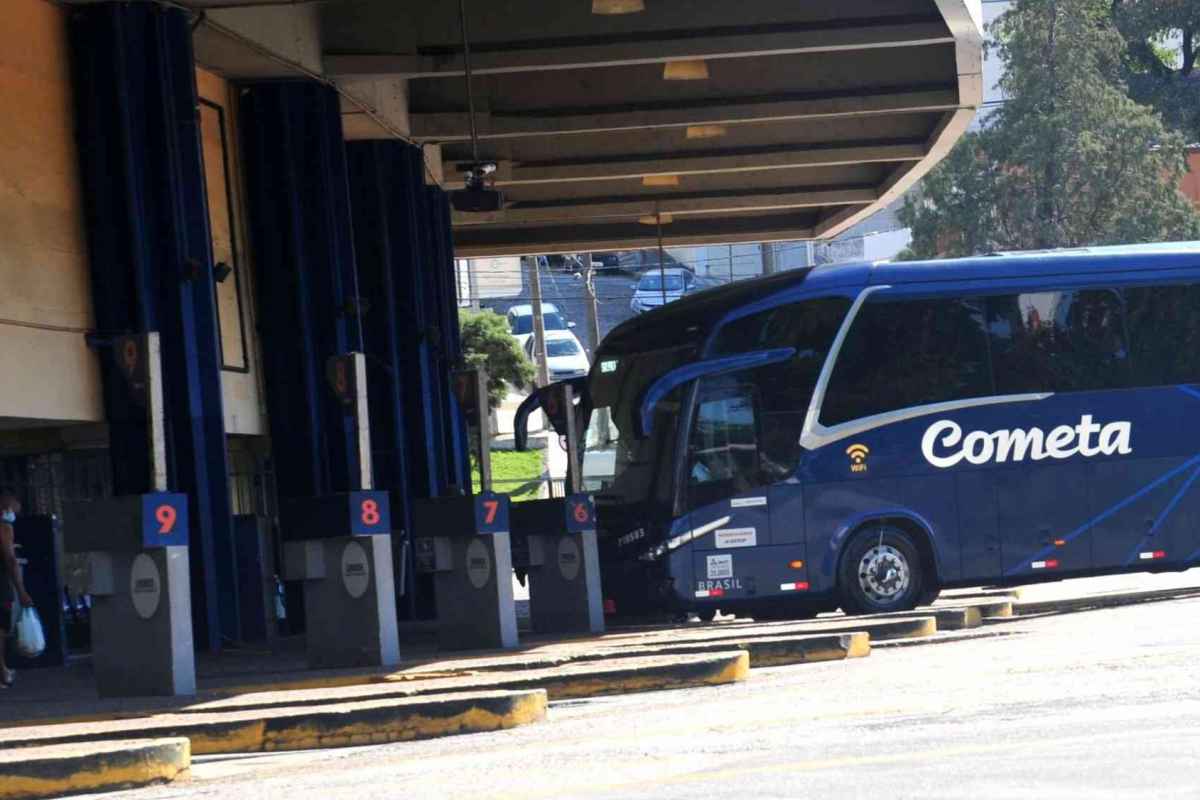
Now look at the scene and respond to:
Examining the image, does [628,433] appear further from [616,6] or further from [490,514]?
[490,514]

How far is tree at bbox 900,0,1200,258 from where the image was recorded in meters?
48.5

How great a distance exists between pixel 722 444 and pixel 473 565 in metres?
4.15

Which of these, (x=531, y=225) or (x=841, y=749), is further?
(x=531, y=225)

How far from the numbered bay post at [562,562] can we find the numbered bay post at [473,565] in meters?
2.15

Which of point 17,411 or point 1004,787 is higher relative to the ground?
point 17,411

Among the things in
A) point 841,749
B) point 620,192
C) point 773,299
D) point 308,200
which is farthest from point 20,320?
point 620,192

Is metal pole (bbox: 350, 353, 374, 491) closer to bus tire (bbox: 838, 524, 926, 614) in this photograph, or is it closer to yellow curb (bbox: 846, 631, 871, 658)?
yellow curb (bbox: 846, 631, 871, 658)

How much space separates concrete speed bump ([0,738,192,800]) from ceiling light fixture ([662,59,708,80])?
15524 mm

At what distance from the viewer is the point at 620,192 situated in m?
32.7

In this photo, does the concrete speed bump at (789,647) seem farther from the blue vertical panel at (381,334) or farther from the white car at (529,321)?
the white car at (529,321)

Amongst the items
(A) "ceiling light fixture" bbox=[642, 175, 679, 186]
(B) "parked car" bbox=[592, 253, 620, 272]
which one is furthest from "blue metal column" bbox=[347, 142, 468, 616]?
(B) "parked car" bbox=[592, 253, 620, 272]

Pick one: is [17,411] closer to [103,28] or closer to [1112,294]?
[103,28]

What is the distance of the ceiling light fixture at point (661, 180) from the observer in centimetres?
3149

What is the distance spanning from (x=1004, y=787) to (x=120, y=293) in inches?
456
